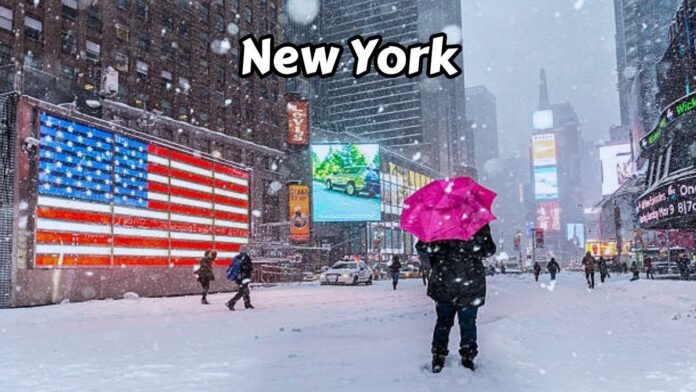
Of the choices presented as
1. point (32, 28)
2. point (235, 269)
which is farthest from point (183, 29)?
point (235, 269)

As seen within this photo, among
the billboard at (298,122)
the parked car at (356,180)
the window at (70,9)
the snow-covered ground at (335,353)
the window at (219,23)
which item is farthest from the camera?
the parked car at (356,180)

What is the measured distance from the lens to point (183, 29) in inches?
2057

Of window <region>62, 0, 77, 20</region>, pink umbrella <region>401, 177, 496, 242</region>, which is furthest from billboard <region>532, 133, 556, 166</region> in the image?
pink umbrella <region>401, 177, 496, 242</region>

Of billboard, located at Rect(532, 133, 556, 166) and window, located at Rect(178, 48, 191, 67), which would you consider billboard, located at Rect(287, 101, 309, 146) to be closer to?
window, located at Rect(178, 48, 191, 67)

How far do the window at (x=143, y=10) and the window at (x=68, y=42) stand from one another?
22.9 ft

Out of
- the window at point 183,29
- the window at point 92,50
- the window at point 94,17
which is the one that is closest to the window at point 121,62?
the window at point 92,50

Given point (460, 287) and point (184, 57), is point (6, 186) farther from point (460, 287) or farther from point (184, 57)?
point (184, 57)

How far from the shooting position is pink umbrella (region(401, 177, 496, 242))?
6180mm

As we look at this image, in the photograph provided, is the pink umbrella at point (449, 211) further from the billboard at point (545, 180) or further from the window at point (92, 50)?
the billboard at point (545, 180)

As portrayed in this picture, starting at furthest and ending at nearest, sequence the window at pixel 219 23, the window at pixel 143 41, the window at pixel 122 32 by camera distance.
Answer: the window at pixel 219 23 → the window at pixel 143 41 → the window at pixel 122 32

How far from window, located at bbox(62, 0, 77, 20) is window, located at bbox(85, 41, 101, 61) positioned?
1943mm

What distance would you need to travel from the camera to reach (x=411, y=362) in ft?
22.0

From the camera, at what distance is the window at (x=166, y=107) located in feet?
160

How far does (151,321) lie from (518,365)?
8.23 metres
